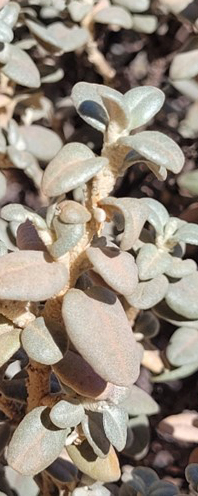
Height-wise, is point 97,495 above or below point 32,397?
below

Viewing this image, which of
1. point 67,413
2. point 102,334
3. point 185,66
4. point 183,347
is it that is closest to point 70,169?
point 102,334

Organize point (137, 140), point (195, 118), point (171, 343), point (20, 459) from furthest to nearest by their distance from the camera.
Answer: point (195, 118)
point (171, 343)
point (20, 459)
point (137, 140)

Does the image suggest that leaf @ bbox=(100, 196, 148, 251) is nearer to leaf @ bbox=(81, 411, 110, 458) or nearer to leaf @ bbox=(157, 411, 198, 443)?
leaf @ bbox=(81, 411, 110, 458)

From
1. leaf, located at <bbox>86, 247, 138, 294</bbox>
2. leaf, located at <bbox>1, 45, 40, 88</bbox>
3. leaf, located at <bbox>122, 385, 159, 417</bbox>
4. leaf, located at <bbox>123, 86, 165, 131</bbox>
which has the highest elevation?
leaf, located at <bbox>123, 86, 165, 131</bbox>

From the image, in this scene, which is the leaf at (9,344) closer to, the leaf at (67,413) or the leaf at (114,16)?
the leaf at (67,413)

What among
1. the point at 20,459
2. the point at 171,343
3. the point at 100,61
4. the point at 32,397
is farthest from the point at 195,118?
the point at 20,459

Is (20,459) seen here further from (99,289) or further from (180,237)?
(180,237)

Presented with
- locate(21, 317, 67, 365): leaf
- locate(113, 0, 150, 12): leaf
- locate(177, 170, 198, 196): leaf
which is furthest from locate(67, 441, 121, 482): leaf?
locate(113, 0, 150, 12): leaf
